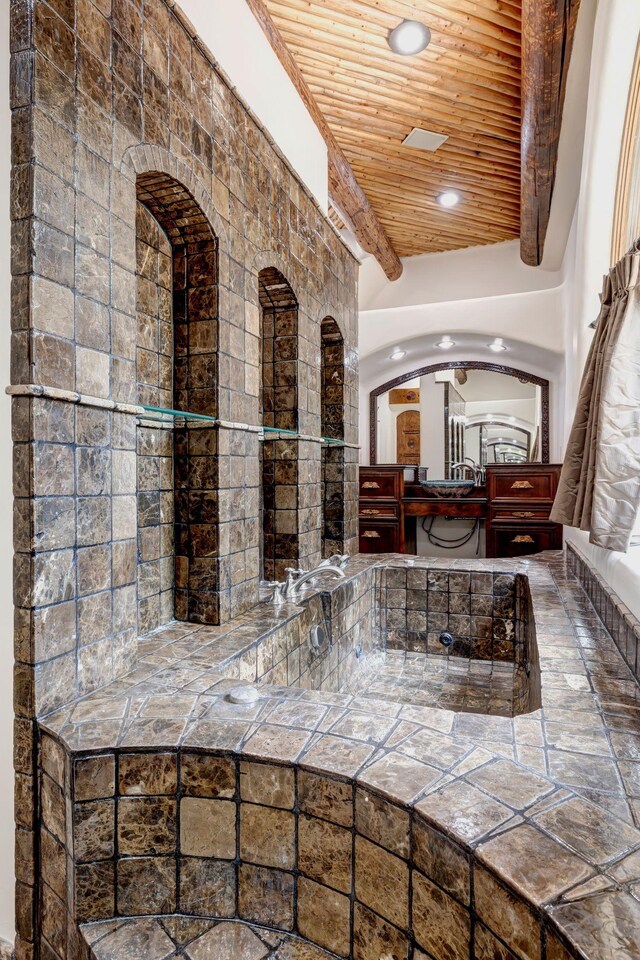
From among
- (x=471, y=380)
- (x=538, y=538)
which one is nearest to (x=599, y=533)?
(x=538, y=538)

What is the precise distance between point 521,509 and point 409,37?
311 centimetres

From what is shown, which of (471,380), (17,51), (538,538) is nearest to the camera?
(17,51)

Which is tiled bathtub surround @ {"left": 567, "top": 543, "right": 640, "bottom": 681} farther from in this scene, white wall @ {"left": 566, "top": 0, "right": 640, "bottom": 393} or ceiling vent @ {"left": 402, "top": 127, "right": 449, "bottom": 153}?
ceiling vent @ {"left": 402, "top": 127, "right": 449, "bottom": 153}

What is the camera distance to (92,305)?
1.21 meters

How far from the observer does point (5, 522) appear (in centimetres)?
110

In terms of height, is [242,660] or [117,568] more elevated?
[117,568]

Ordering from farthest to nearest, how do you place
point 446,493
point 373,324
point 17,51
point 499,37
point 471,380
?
point 471,380, point 373,324, point 446,493, point 499,37, point 17,51

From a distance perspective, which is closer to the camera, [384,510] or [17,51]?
[17,51]

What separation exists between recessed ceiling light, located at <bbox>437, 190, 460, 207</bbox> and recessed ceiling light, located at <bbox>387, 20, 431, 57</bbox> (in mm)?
1420

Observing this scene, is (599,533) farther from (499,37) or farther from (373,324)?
(373,324)

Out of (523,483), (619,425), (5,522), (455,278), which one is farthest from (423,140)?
(5,522)

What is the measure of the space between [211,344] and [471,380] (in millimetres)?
4372

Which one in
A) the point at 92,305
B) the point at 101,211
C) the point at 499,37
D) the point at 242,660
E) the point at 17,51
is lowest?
the point at 242,660

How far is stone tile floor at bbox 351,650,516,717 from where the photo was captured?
6.95ft
